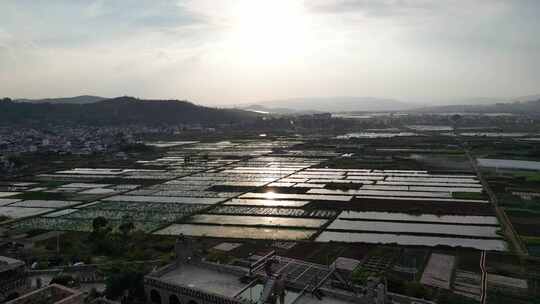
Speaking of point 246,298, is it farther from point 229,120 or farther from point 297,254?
point 229,120

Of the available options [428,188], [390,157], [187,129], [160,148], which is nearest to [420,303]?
[428,188]

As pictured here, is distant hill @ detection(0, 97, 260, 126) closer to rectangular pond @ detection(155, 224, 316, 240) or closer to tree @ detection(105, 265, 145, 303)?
rectangular pond @ detection(155, 224, 316, 240)

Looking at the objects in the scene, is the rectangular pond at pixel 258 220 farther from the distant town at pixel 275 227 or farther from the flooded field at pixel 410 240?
the flooded field at pixel 410 240

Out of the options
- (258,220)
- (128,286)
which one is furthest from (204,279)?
(258,220)

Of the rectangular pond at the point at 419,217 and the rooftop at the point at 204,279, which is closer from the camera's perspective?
the rooftop at the point at 204,279

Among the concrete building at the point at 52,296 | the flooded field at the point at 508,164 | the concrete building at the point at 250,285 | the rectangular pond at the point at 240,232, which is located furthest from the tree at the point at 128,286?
the flooded field at the point at 508,164

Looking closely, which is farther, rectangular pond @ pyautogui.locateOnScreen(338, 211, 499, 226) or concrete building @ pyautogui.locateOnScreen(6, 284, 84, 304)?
rectangular pond @ pyautogui.locateOnScreen(338, 211, 499, 226)

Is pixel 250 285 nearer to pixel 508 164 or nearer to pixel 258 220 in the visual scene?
pixel 258 220

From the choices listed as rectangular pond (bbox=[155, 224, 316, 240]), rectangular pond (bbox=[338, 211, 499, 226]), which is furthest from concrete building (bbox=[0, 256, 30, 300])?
rectangular pond (bbox=[338, 211, 499, 226])
